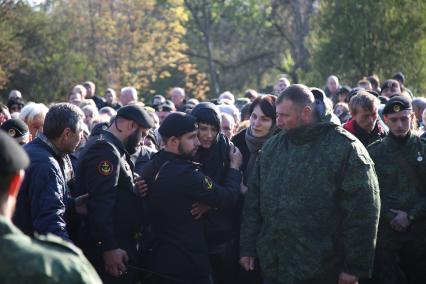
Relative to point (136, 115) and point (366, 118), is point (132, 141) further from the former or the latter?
point (366, 118)

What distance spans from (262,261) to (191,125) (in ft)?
3.88

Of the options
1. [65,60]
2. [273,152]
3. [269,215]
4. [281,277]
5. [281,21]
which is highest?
[281,21]

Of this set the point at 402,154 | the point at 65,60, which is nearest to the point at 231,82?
the point at 65,60

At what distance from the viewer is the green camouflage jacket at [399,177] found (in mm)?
6715

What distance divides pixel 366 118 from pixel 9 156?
17.4ft

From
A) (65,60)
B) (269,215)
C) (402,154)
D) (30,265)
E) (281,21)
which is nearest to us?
(30,265)

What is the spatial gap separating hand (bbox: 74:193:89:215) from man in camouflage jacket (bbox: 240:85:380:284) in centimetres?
139

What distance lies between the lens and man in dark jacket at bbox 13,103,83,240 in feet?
16.4

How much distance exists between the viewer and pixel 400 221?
6.64 metres

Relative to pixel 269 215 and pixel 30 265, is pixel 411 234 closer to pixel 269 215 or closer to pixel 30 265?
pixel 269 215

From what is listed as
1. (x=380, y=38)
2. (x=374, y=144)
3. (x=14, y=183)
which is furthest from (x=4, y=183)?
(x=380, y=38)

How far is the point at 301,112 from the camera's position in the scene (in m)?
5.56

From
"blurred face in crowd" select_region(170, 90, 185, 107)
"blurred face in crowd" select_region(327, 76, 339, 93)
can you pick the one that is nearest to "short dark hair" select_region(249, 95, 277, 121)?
"blurred face in crowd" select_region(327, 76, 339, 93)

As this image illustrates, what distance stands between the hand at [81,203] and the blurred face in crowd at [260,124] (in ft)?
5.84
